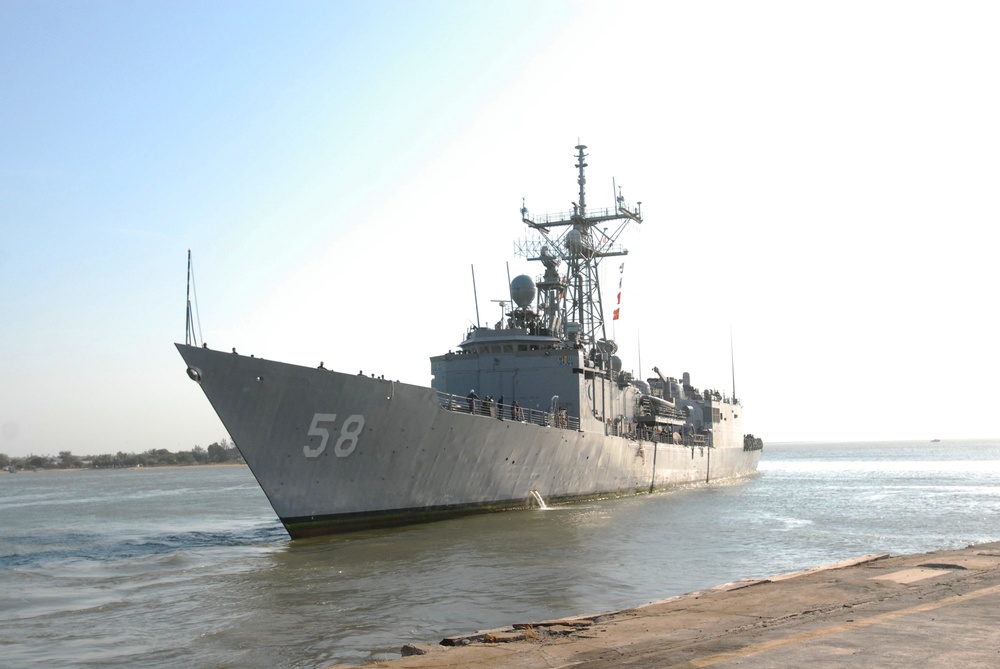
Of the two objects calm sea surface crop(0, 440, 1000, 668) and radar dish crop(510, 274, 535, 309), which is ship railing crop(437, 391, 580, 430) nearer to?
calm sea surface crop(0, 440, 1000, 668)

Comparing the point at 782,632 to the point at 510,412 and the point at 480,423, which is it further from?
the point at 510,412

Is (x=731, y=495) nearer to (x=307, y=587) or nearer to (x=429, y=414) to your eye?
(x=429, y=414)

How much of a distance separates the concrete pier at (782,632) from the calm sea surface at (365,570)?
1787 mm

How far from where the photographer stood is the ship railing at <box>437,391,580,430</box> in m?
18.0

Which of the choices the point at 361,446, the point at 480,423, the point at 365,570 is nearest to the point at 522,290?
the point at 480,423

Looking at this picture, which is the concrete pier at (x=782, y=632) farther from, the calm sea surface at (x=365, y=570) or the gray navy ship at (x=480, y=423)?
the gray navy ship at (x=480, y=423)

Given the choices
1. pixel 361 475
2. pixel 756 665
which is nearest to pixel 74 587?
pixel 361 475

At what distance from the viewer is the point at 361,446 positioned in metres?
15.2

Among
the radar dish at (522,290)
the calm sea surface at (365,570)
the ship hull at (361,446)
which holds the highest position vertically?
the radar dish at (522,290)

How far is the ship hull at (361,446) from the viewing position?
13.9m

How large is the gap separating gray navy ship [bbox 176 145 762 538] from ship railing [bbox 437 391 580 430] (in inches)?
2.4

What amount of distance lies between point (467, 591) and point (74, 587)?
5825 millimetres

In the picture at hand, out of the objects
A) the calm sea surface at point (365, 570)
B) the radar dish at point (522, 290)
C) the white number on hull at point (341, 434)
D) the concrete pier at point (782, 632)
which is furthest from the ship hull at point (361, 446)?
the concrete pier at point (782, 632)

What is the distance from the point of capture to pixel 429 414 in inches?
638
